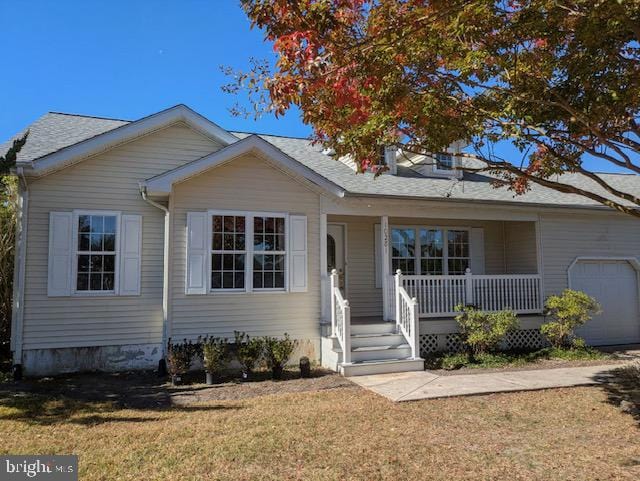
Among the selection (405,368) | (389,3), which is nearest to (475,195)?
(405,368)

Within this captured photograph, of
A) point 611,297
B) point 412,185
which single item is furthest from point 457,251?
point 611,297

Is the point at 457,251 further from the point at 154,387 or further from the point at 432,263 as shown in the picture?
the point at 154,387

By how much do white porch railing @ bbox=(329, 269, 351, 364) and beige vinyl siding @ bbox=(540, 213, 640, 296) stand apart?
631 centimetres

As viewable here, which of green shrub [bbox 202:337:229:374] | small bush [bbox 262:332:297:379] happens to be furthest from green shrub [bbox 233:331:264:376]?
green shrub [bbox 202:337:229:374]

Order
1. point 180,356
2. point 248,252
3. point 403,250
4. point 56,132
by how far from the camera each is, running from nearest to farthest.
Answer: point 180,356 < point 248,252 < point 56,132 < point 403,250

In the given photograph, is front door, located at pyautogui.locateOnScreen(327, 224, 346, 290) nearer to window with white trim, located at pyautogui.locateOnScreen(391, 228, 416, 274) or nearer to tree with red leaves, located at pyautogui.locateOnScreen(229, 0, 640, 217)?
window with white trim, located at pyautogui.locateOnScreen(391, 228, 416, 274)

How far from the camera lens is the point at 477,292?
12.2m

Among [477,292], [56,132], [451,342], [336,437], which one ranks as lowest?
[336,437]

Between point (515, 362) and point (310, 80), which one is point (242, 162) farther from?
point (515, 362)

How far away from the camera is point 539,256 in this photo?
43.1 ft

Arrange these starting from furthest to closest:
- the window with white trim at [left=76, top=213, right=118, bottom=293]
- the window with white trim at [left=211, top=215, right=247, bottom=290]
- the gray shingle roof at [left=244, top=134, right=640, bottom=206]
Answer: the gray shingle roof at [left=244, top=134, right=640, bottom=206]
the window with white trim at [left=211, top=215, right=247, bottom=290]
the window with white trim at [left=76, top=213, right=118, bottom=293]

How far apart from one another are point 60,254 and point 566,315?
11345 millimetres

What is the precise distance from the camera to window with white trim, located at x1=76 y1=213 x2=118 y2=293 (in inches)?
391

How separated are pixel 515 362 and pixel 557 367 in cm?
83
